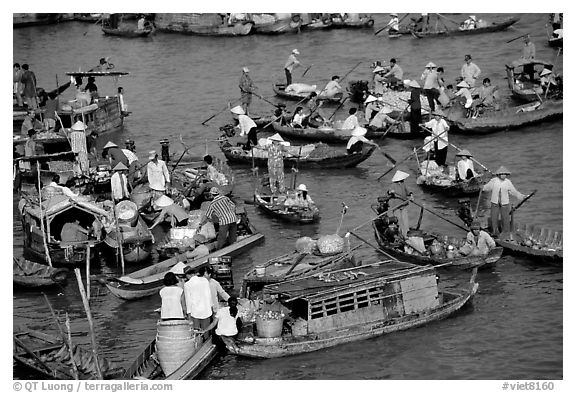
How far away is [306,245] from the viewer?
80.5 feet

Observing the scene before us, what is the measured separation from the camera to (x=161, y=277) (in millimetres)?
23922

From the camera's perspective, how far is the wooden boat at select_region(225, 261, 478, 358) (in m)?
21.1

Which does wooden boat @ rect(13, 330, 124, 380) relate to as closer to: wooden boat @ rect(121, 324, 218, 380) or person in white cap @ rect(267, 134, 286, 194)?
wooden boat @ rect(121, 324, 218, 380)

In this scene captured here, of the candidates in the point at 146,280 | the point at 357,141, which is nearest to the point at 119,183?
the point at 146,280

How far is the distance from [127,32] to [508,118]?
1752 cm

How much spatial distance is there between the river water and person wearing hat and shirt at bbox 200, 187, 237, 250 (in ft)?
1.85

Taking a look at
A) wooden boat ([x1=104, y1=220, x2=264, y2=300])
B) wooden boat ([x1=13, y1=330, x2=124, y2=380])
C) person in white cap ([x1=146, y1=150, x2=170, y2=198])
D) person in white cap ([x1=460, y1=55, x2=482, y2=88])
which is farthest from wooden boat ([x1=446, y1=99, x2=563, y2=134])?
wooden boat ([x1=13, y1=330, x2=124, y2=380])

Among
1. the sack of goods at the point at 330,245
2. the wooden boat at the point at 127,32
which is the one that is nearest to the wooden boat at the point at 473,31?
the wooden boat at the point at 127,32

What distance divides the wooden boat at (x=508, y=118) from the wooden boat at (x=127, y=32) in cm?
1592

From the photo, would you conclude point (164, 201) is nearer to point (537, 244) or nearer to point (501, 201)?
point (501, 201)

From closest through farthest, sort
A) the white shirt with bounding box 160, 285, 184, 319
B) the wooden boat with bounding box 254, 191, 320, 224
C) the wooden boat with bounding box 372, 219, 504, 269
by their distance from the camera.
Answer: the white shirt with bounding box 160, 285, 184, 319
the wooden boat with bounding box 372, 219, 504, 269
the wooden boat with bounding box 254, 191, 320, 224

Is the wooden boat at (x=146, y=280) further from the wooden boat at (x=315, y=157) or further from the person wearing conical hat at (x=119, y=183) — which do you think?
the wooden boat at (x=315, y=157)

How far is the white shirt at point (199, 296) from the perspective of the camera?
20.9 meters
